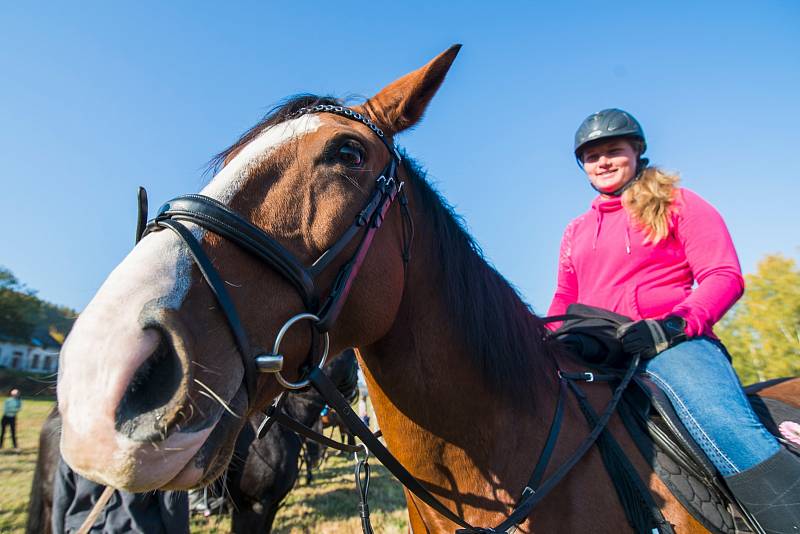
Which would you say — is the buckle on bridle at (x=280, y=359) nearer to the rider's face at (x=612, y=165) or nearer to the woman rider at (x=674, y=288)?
the woman rider at (x=674, y=288)

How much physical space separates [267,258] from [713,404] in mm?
2053

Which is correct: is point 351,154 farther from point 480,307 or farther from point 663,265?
point 663,265

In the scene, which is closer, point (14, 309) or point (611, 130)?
point (611, 130)

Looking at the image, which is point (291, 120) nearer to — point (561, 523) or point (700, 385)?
point (561, 523)

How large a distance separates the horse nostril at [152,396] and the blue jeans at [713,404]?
2127mm

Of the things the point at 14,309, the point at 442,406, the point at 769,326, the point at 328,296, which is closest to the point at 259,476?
the point at 442,406

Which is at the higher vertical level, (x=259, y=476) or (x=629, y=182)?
(x=629, y=182)

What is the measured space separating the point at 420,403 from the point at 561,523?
754 mm

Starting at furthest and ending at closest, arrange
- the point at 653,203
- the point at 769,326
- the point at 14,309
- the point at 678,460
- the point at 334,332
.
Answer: the point at 14,309
the point at 769,326
the point at 653,203
the point at 678,460
the point at 334,332

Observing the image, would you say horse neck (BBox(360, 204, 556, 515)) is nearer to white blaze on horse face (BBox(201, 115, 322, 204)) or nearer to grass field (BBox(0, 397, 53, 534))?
white blaze on horse face (BBox(201, 115, 322, 204))

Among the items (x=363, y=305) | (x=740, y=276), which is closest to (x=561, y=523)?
(x=363, y=305)

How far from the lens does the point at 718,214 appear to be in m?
2.47

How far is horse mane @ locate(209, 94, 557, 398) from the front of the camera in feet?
6.37

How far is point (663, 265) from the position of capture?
2.61m
